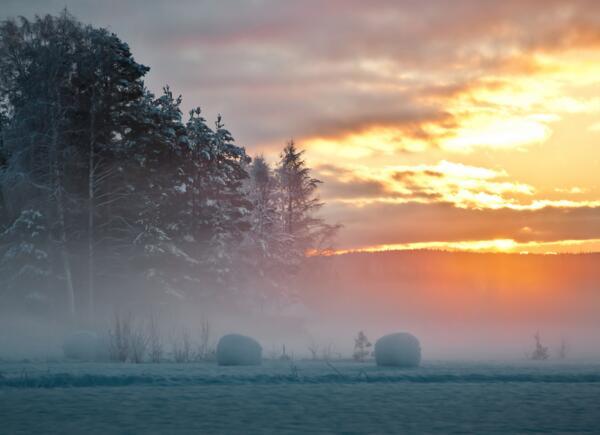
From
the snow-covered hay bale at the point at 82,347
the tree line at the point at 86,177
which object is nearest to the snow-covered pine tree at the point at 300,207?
the tree line at the point at 86,177

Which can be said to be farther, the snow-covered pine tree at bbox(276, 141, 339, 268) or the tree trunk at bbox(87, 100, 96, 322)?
the snow-covered pine tree at bbox(276, 141, 339, 268)

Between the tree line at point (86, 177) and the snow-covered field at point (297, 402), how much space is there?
2145 centimetres

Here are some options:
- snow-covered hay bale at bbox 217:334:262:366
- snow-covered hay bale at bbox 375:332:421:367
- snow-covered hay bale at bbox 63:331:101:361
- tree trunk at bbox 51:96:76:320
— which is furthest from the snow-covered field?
tree trunk at bbox 51:96:76:320

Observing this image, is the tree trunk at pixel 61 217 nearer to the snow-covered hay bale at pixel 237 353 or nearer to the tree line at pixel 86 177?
the tree line at pixel 86 177

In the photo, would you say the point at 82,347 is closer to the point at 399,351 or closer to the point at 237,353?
the point at 237,353

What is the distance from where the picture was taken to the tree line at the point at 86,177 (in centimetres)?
3481

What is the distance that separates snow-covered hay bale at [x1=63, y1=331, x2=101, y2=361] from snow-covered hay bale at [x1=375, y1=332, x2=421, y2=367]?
8.97 m

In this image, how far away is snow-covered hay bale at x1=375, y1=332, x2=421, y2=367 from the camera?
19.5 metres

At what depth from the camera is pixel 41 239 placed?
35.0m

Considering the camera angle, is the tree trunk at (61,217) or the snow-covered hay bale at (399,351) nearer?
the snow-covered hay bale at (399,351)

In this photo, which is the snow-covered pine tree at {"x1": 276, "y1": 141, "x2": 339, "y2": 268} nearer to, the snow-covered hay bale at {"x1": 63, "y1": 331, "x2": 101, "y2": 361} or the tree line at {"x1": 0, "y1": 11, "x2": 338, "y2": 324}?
the tree line at {"x1": 0, "y1": 11, "x2": 338, "y2": 324}

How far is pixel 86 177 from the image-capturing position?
1442 inches

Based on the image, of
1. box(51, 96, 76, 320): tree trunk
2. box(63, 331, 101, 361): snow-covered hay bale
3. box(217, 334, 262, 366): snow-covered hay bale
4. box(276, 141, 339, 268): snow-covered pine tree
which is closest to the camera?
box(217, 334, 262, 366): snow-covered hay bale

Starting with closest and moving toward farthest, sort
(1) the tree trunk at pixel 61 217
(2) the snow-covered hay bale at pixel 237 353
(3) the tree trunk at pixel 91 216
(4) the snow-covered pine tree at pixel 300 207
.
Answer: (2) the snow-covered hay bale at pixel 237 353 → (1) the tree trunk at pixel 61 217 → (3) the tree trunk at pixel 91 216 → (4) the snow-covered pine tree at pixel 300 207
